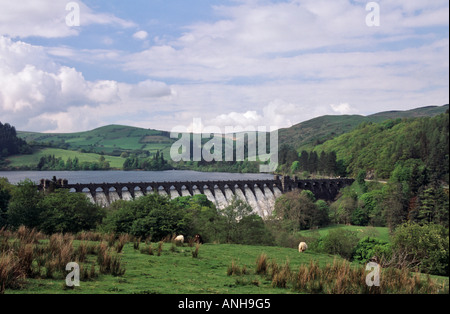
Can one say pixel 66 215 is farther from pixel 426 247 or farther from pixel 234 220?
pixel 426 247

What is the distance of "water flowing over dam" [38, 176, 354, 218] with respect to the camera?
93375mm

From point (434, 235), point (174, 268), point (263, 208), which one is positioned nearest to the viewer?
point (174, 268)

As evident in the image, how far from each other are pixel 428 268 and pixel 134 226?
96.6ft

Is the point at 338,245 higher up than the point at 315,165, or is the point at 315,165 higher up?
the point at 315,165

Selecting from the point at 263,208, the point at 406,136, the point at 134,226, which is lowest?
the point at 263,208

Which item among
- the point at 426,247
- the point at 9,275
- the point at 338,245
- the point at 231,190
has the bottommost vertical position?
the point at 338,245

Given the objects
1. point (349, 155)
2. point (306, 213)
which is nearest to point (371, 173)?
point (349, 155)

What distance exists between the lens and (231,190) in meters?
118

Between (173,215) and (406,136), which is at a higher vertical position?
(406,136)

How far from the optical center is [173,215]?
99.9 ft

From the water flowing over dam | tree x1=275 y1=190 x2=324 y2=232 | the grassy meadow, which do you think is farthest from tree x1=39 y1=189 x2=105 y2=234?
tree x1=275 y1=190 x2=324 y2=232

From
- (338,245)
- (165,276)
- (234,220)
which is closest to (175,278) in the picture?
(165,276)

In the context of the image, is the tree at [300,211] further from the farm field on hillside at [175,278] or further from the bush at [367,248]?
the farm field on hillside at [175,278]
